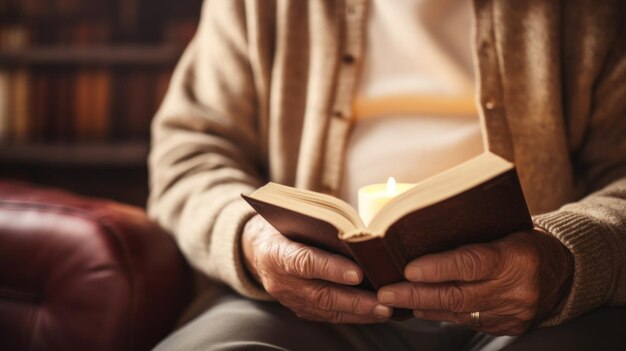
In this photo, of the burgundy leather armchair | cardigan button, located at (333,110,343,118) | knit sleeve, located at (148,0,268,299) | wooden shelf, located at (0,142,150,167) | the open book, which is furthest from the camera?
wooden shelf, located at (0,142,150,167)

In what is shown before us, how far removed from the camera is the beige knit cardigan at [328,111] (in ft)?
2.86

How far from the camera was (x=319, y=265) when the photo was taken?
25.1 inches

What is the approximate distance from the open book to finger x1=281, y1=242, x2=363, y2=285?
0.01 m

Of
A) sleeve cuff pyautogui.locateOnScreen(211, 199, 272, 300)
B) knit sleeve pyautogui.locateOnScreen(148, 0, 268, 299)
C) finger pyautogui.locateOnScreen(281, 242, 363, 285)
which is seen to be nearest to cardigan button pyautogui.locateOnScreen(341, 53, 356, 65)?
knit sleeve pyautogui.locateOnScreen(148, 0, 268, 299)

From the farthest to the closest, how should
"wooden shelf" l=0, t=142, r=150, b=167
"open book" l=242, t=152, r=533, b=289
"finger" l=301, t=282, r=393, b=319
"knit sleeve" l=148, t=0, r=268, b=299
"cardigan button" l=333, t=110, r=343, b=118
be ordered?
"wooden shelf" l=0, t=142, r=150, b=167, "cardigan button" l=333, t=110, r=343, b=118, "knit sleeve" l=148, t=0, r=268, b=299, "finger" l=301, t=282, r=393, b=319, "open book" l=242, t=152, r=533, b=289

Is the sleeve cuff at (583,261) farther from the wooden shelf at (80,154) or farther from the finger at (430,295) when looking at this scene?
the wooden shelf at (80,154)

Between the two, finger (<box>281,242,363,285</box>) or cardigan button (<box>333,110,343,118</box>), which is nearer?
finger (<box>281,242,363,285</box>)

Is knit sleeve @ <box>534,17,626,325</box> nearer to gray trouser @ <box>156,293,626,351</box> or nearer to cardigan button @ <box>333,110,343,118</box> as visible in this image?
gray trouser @ <box>156,293,626,351</box>

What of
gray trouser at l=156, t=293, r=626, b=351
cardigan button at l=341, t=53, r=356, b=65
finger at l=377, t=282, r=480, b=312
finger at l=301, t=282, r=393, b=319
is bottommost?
gray trouser at l=156, t=293, r=626, b=351

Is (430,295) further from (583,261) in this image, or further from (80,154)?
(80,154)

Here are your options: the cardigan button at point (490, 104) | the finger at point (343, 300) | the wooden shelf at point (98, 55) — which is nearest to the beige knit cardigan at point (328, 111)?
the cardigan button at point (490, 104)

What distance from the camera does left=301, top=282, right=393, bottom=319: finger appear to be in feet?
2.15

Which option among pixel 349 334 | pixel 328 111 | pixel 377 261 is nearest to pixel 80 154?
pixel 328 111

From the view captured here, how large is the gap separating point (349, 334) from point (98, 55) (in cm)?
150
